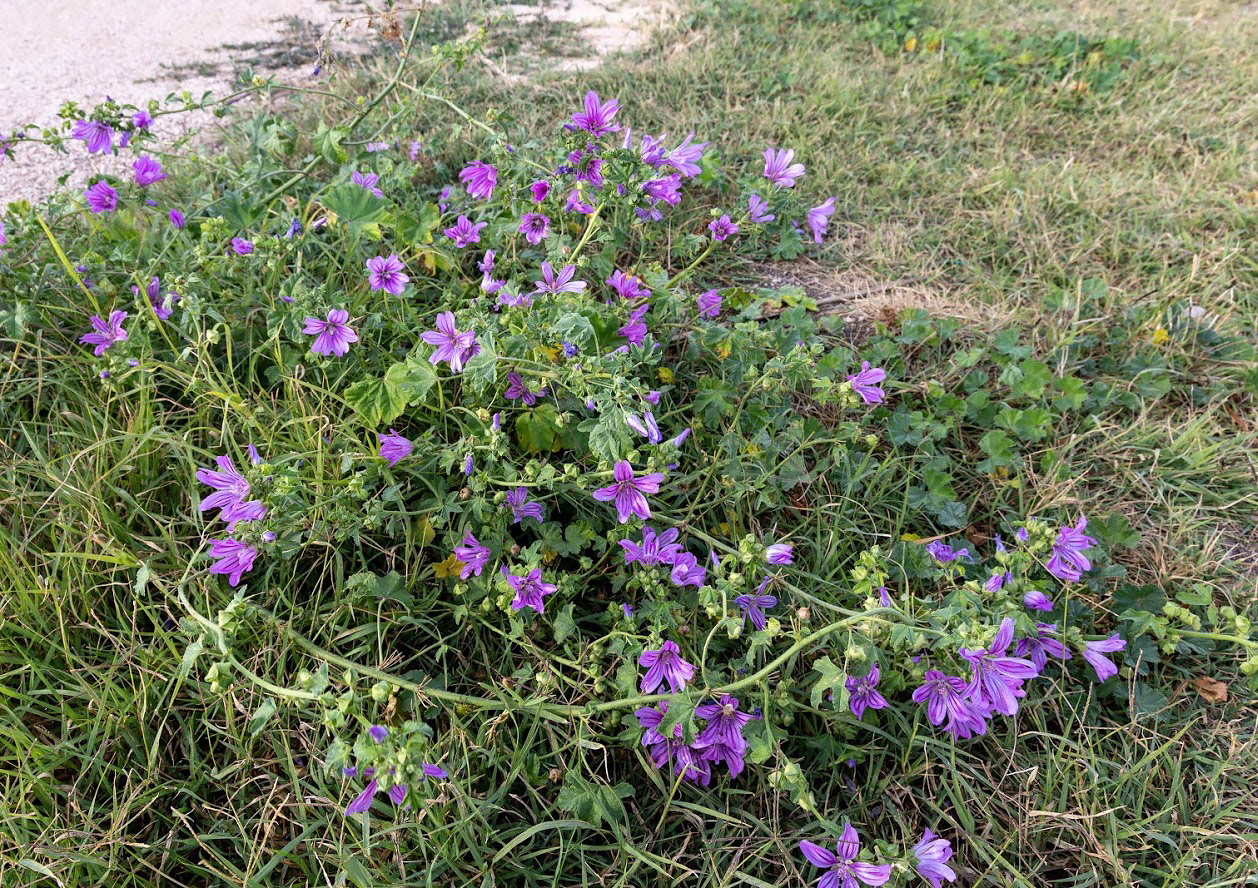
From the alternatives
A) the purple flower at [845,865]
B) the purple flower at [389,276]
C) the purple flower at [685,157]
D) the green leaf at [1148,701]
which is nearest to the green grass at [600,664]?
the green leaf at [1148,701]

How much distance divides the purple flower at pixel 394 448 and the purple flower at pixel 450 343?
0.19 m

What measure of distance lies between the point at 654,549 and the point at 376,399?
74cm

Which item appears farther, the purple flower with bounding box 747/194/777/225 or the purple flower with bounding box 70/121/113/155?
the purple flower with bounding box 747/194/777/225

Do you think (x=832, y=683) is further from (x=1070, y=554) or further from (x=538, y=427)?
(x=538, y=427)

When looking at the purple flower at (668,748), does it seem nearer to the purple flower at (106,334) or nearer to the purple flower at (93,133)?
the purple flower at (106,334)

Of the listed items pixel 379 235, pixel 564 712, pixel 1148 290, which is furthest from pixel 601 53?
pixel 564 712

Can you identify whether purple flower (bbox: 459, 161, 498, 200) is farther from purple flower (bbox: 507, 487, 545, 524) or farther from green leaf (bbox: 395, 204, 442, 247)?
purple flower (bbox: 507, 487, 545, 524)

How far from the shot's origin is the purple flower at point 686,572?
1.65 metres

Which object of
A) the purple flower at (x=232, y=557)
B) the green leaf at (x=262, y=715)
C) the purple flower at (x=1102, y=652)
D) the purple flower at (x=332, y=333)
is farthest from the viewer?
the purple flower at (x=332, y=333)

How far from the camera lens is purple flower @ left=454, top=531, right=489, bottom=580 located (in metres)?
1.71

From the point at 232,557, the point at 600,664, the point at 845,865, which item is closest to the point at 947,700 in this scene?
the point at 845,865

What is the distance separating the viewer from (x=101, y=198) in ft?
7.59

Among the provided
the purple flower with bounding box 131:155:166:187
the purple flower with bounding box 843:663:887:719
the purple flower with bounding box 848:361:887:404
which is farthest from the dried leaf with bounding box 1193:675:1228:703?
the purple flower with bounding box 131:155:166:187

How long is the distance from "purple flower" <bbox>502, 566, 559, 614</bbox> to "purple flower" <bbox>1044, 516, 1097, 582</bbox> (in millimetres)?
1109
